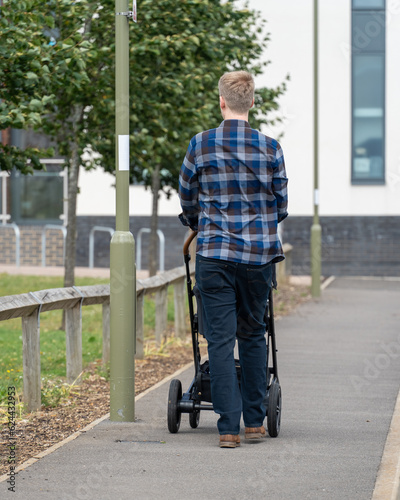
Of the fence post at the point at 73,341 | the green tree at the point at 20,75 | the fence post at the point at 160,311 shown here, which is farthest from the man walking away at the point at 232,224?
the fence post at the point at 160,311

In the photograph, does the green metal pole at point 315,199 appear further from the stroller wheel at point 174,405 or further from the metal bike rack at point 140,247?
the stroller wheel at point 174,405

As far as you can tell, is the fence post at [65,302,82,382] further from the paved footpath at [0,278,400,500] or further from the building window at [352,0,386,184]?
the building window at [352,0,386,184]

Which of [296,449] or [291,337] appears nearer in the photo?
[296,449]

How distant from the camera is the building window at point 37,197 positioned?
24.8 m

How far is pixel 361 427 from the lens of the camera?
6.15 metres

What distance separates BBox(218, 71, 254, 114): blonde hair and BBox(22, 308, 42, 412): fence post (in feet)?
7.15

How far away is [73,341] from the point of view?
7.75m

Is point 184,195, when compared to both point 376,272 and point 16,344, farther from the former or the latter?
point 376,272

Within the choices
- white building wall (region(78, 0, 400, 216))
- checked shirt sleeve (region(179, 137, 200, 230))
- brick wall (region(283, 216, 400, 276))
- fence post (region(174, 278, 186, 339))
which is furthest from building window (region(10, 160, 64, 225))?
checked shirt sleeve (region(179, 137, 200, 230))

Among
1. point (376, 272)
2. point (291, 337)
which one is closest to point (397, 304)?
point (291, 337)

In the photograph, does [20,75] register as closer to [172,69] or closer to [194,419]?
[194,419]

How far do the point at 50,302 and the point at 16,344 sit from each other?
4296mm

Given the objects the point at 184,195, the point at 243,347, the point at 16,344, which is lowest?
the point at 16,344

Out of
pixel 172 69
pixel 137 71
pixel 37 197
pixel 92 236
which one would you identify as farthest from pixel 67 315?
pixel 37 197
